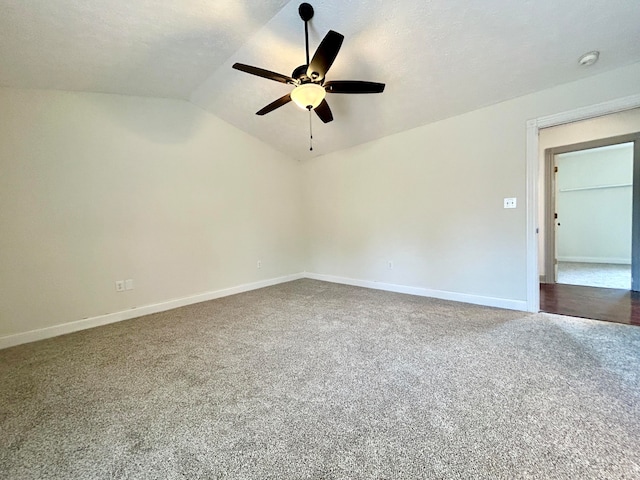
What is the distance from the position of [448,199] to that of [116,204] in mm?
4098

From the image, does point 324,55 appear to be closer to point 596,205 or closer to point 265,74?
point 265,74

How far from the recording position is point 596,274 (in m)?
5.00

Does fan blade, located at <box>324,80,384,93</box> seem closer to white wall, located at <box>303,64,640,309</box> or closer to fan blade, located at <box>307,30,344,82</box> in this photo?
fan blade, located at <box>307,30,344,82</box>

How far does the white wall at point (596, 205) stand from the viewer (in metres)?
5.89

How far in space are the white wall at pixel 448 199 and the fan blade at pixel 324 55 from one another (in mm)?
2065

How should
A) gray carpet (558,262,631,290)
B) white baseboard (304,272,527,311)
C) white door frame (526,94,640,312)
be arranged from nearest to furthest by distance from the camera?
white door frame (526,94,640,312), white baseboard (304,272,527,311), gray carpet (558,262,631,290)

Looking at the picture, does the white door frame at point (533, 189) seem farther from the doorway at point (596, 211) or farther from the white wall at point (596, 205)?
the white wall at point (596, 205)

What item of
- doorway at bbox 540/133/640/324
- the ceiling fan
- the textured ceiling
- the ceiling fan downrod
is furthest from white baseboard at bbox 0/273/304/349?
doorway at bbox 540/133/640/324

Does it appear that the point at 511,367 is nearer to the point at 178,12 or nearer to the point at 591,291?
the point at 591,291

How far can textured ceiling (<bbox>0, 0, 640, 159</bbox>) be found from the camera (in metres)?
2.10

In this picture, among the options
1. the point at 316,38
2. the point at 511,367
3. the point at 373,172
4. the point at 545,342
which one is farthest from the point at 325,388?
the point at 373,172

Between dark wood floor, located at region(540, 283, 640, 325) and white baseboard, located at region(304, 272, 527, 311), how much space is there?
34 cm

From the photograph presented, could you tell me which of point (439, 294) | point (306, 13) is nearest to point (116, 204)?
point (306, 13)

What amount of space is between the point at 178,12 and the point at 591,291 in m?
5.77
